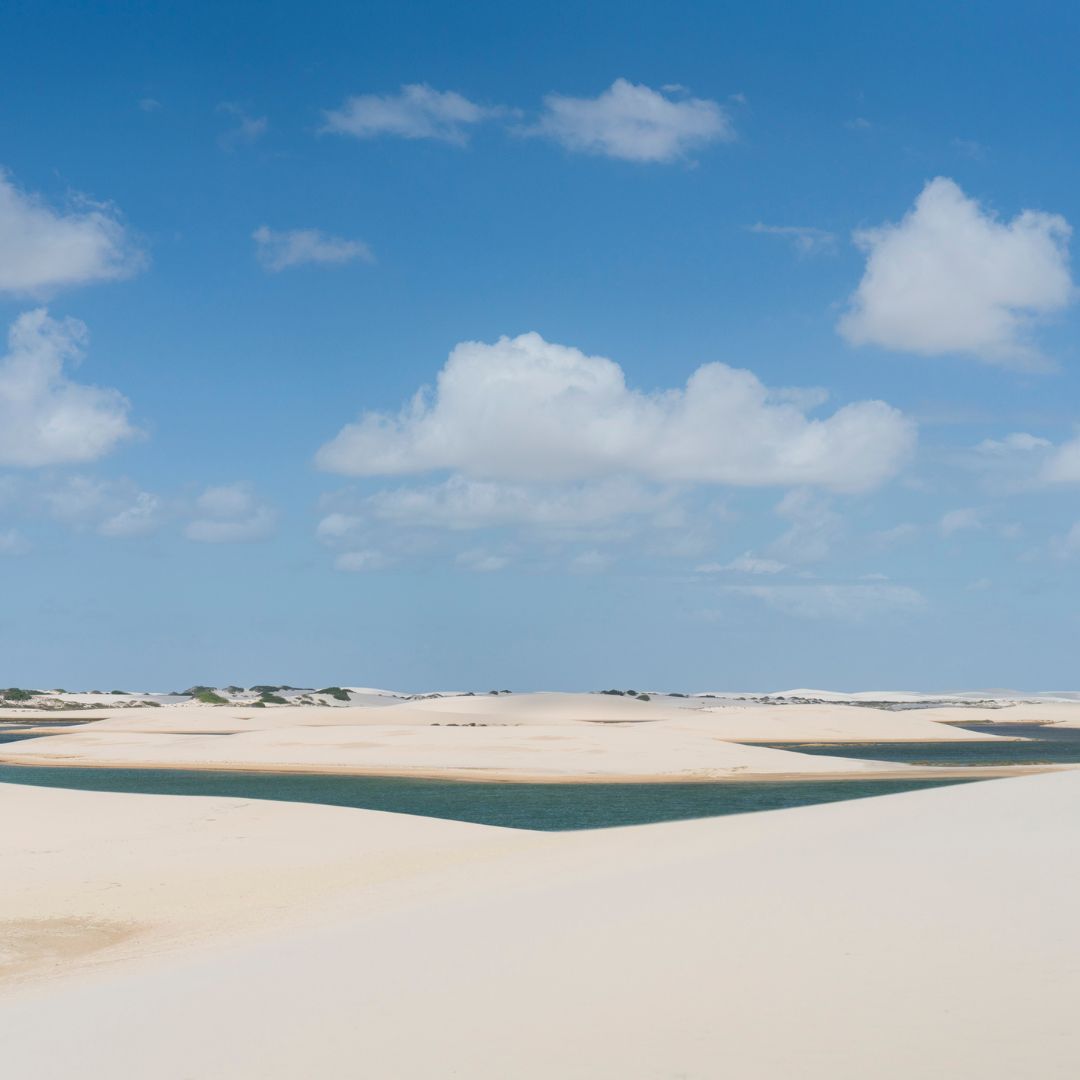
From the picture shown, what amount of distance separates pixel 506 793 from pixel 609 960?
29618 millimetres

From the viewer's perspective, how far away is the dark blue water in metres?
57.4

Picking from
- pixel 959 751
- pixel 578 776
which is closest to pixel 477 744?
pixel 578 776

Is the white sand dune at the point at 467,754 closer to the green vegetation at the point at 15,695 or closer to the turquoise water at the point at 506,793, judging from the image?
the turquoise water at the point at 506,793

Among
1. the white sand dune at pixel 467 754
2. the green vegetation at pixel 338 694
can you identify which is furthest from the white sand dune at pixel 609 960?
the green vegetation at pixel 338 694

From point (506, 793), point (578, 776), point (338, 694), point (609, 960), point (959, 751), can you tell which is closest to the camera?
point (609, 960)

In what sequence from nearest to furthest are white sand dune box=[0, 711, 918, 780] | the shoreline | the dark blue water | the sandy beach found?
the shoreline
white sand dune box=[0, 711, 918, 780]
the sandy beach
the dark blue water

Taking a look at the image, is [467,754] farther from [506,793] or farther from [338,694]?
[338,694]

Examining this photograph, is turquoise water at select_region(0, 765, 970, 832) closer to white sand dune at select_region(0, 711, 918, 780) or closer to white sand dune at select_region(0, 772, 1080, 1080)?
white sand dune at select_region(0, 711, 918, 780)

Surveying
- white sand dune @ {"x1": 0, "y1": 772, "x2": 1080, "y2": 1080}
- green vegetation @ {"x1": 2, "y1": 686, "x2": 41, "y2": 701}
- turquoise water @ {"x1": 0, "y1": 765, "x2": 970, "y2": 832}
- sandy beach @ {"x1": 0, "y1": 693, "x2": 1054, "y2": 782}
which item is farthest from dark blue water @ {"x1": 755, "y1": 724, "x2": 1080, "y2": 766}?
green vegetation @ {"x1": 2, "y1": 686, "x2": 41, "y2": 701}

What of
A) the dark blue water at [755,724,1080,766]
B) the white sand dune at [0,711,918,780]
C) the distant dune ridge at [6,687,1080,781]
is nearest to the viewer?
the white sand dune at [0,711,918,780]

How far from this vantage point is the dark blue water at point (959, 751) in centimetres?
5738

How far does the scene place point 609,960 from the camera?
10648 millimetres

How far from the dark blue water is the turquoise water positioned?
1559 cm

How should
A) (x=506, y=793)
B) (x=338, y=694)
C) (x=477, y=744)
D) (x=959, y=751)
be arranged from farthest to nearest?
(x=338, y=694) < (x=959, y=751) < (x=477, y=744) < (x=506, y=793)
